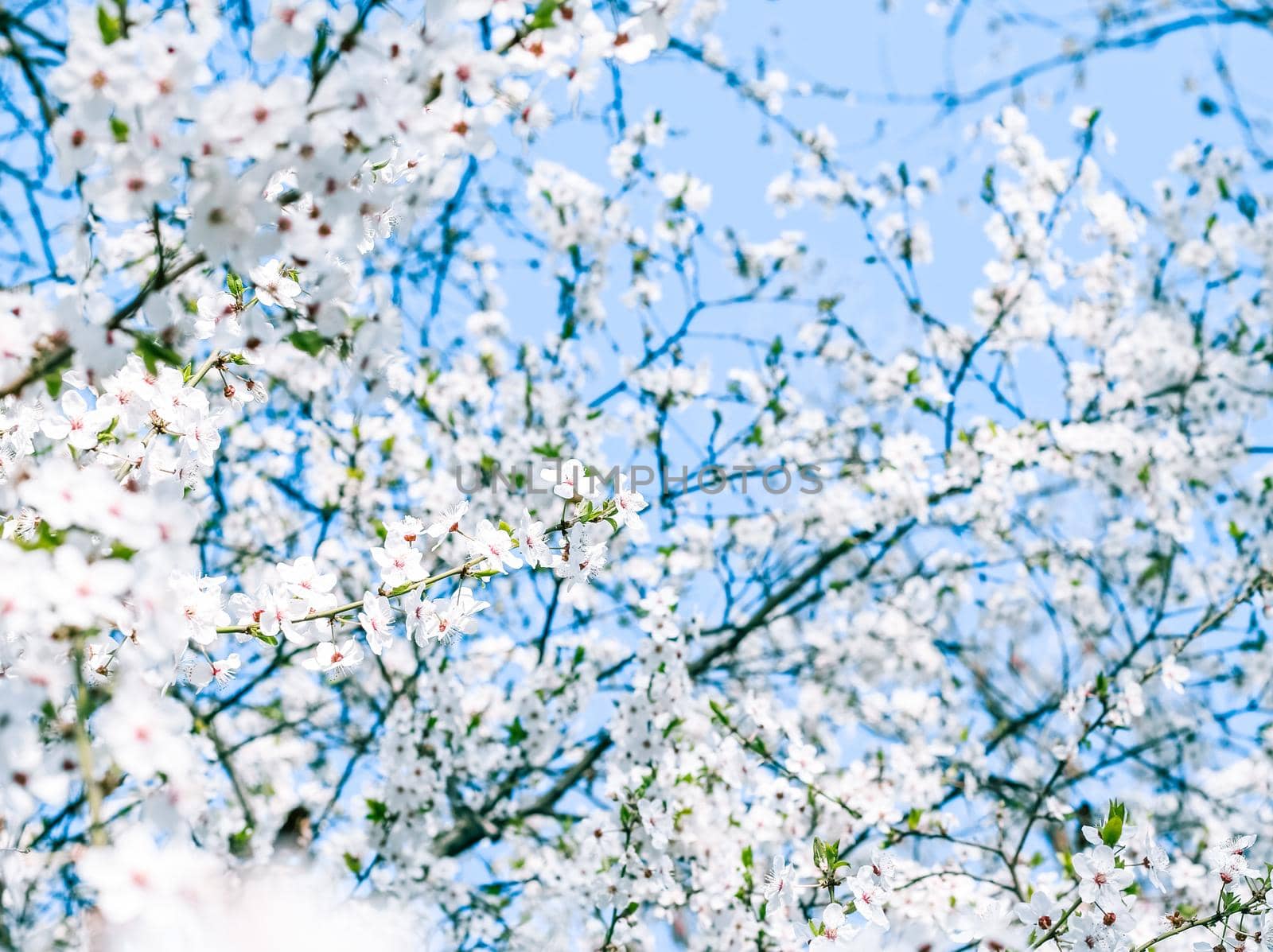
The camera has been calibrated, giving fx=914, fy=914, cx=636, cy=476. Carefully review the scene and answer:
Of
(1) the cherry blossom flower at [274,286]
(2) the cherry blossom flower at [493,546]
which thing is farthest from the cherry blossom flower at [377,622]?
(1) the cherry blossom flower at [274,286]

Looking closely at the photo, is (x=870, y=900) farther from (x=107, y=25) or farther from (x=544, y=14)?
(x=107, y=25)

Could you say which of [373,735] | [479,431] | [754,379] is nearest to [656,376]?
[754,379]

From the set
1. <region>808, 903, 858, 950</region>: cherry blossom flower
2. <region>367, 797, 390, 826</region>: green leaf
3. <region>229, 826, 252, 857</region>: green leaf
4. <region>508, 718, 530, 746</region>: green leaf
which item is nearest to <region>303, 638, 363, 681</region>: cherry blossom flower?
<region>808, 903, 858, 950</region>: cherry blossom flower

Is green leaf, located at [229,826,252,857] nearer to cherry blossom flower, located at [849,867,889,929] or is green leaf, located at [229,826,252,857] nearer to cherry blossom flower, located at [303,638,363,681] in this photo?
cherry blossom flower, located at [303,638,363,681]

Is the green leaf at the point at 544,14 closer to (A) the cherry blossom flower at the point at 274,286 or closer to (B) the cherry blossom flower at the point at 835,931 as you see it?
(A) the cherry blossom flower at the point at 274,286

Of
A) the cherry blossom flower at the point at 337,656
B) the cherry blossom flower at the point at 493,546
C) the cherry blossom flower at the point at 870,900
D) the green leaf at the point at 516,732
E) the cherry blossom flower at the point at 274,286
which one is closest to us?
the cherry blossom flower at the point at 274,286

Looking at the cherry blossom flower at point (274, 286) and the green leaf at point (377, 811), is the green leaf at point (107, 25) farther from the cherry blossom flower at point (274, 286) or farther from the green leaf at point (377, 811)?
the green leaf at point (377, 811)

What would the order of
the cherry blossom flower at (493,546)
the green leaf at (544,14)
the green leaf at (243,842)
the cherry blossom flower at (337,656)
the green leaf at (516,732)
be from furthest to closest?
the green leaf at (516,732) < the green leaf at (243,842) < the cherry blossom flower at (337,656) < the cherry blossom flower at (493,546) < the green leaf at (544,14)

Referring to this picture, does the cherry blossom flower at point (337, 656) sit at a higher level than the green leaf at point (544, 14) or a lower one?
lower

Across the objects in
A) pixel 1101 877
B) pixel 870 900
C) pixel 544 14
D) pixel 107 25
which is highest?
pixel 544 14

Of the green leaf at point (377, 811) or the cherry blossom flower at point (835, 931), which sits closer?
the cherry blossom flower at point (835, 931)

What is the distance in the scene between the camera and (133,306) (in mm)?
1396

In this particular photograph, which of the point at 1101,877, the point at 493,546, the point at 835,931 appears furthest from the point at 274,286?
the point at 1101,877

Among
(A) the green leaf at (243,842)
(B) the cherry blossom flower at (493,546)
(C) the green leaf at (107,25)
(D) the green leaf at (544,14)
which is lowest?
(B) the cherry blossom flower at (493,546)
